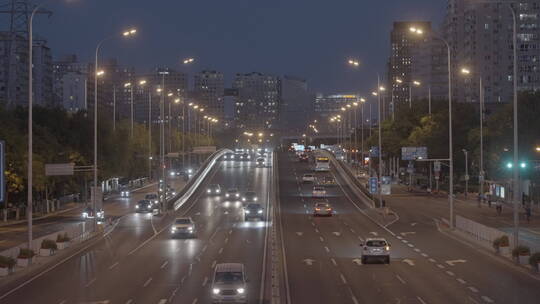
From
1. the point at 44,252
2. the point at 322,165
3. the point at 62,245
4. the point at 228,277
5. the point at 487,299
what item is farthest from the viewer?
the point at 322,165

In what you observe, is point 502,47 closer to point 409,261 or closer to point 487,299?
point 409,261

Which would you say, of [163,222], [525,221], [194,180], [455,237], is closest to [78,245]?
[163,222]

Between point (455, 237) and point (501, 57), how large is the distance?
150 metres

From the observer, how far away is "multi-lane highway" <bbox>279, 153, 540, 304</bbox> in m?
27.3

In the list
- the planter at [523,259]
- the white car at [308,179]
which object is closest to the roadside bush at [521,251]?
the planter at [523,259]

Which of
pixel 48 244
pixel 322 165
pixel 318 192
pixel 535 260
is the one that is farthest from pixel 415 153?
pixel 535 260

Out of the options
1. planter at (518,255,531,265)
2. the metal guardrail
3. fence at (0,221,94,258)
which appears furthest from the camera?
the metal guardrail

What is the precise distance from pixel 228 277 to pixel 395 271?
11573 millimetres

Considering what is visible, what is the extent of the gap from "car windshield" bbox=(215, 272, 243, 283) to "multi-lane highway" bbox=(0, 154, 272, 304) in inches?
59.6

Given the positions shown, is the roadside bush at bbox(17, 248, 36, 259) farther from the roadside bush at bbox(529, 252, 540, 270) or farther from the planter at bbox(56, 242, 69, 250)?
the roadside bush at bbox(529, 252, 540, 270)

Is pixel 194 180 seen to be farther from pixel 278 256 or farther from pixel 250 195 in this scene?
pixel 278 256

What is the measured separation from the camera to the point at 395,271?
3450 centimetres

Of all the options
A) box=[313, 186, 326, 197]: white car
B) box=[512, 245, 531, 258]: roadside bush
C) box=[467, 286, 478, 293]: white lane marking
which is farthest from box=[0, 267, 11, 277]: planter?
box=[313, 186, 326, 197]: white car

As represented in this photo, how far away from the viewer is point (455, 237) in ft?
164
